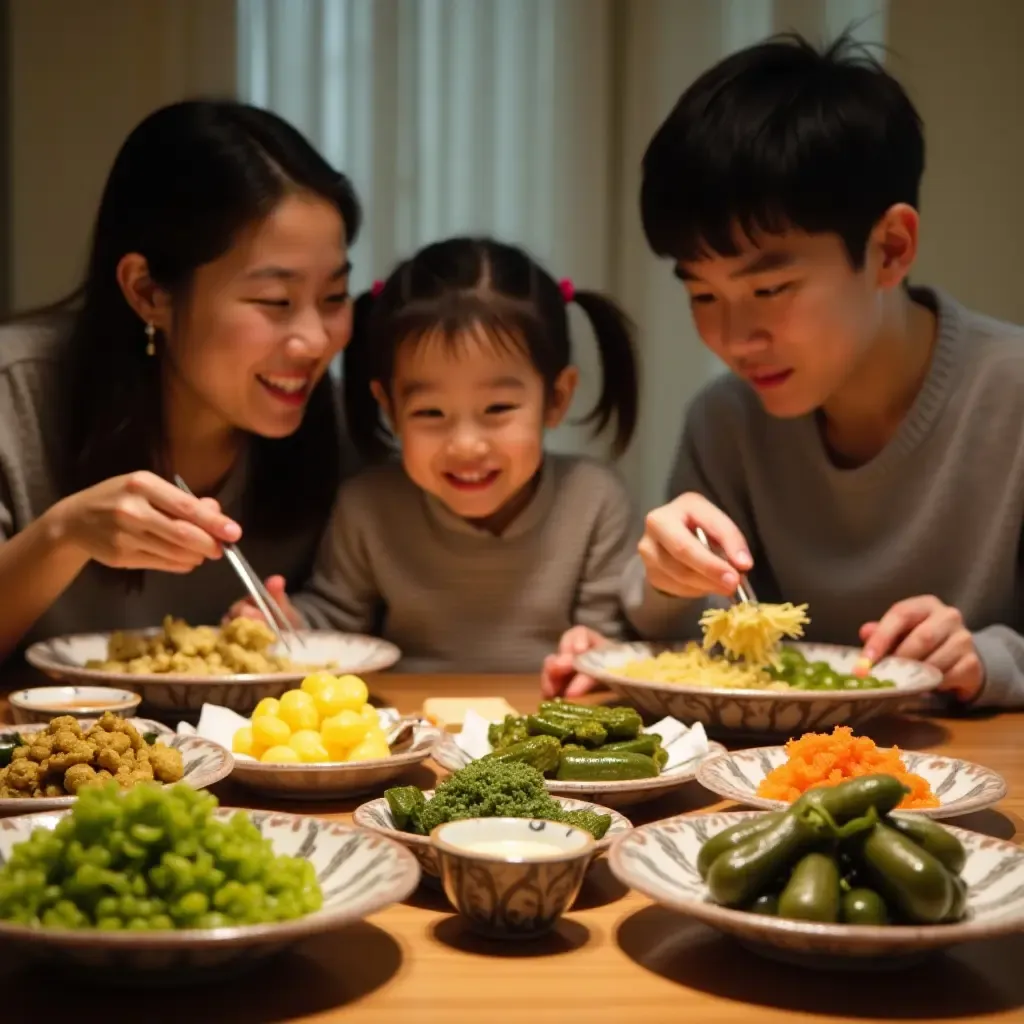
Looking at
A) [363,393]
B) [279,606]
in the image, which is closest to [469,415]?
[363,393]

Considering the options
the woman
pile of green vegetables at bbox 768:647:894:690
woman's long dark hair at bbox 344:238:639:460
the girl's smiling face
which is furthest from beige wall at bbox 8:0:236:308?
pile of green vegetables at bbox 768:647:894:690

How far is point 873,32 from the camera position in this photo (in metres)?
3.91

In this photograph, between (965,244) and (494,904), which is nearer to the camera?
(494,904)

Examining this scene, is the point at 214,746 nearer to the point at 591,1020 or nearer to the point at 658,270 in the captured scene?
the point at 591,1020

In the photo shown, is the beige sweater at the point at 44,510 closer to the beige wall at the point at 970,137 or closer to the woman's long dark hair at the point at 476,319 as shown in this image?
the woman's long dark hair at the point at 476,319

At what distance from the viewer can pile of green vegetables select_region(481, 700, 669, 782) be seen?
4.92ft

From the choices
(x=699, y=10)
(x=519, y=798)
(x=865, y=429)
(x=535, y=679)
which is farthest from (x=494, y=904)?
(x=699, y=10)

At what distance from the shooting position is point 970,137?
389 cm

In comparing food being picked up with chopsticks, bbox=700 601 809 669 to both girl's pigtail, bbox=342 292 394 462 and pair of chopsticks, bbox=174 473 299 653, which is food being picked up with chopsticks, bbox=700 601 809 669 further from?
girl's pigtail, bbox=342 292 394 462

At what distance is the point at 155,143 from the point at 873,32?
7.34 feet

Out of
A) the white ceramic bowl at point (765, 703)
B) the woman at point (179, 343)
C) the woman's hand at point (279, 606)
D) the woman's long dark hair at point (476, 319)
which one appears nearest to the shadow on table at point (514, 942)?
the white ceramic bowl at point (765, 703)

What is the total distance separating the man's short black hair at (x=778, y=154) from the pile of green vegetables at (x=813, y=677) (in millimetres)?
664

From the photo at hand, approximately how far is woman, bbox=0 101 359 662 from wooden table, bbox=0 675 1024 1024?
1306mm

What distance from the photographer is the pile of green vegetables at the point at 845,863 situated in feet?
3.45
